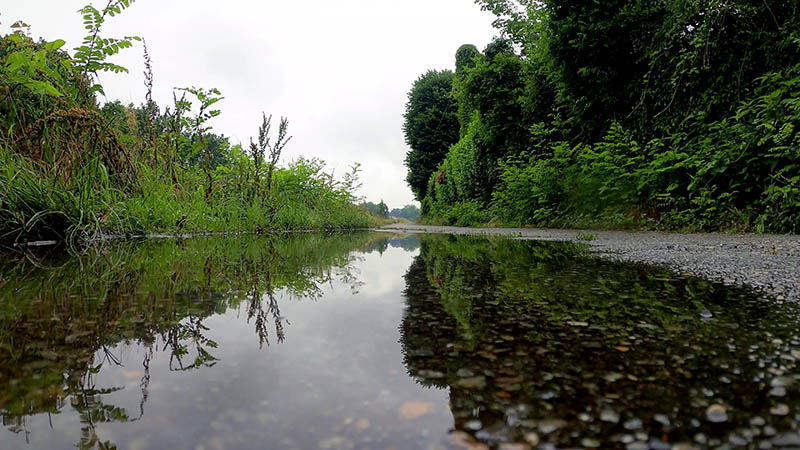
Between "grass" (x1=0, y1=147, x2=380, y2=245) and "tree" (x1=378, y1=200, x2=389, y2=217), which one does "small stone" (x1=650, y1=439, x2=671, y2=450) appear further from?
"tree" (x1=378, y1=200, x2=389, y2=217)

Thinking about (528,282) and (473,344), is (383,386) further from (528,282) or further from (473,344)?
(528,282)

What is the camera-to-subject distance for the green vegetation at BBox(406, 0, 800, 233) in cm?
531

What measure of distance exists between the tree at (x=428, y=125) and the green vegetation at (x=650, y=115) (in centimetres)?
1142

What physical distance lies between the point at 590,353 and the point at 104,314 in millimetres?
1252

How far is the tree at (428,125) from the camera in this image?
2312cm

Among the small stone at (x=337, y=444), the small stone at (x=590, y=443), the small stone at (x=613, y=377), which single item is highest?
the small stone at (x=337, y=444)

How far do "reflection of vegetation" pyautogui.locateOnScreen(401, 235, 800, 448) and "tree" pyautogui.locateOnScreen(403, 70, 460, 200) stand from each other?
21975 mm

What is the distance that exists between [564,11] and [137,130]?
837 centimetres

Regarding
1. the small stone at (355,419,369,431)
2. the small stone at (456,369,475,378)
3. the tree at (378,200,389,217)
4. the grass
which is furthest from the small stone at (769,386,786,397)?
the tree at (378,200,389,217)

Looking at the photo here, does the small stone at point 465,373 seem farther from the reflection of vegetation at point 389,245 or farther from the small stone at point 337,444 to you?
the reflection of vegetation at point 389,245

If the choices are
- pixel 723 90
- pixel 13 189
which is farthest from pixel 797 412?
pixel 723 90

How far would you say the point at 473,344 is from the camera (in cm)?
92

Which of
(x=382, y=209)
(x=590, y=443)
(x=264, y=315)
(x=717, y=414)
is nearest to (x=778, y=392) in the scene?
(x=717, y=414)

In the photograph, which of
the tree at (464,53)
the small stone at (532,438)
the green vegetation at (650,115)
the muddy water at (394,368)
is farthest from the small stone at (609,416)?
the tree at (464,53)
